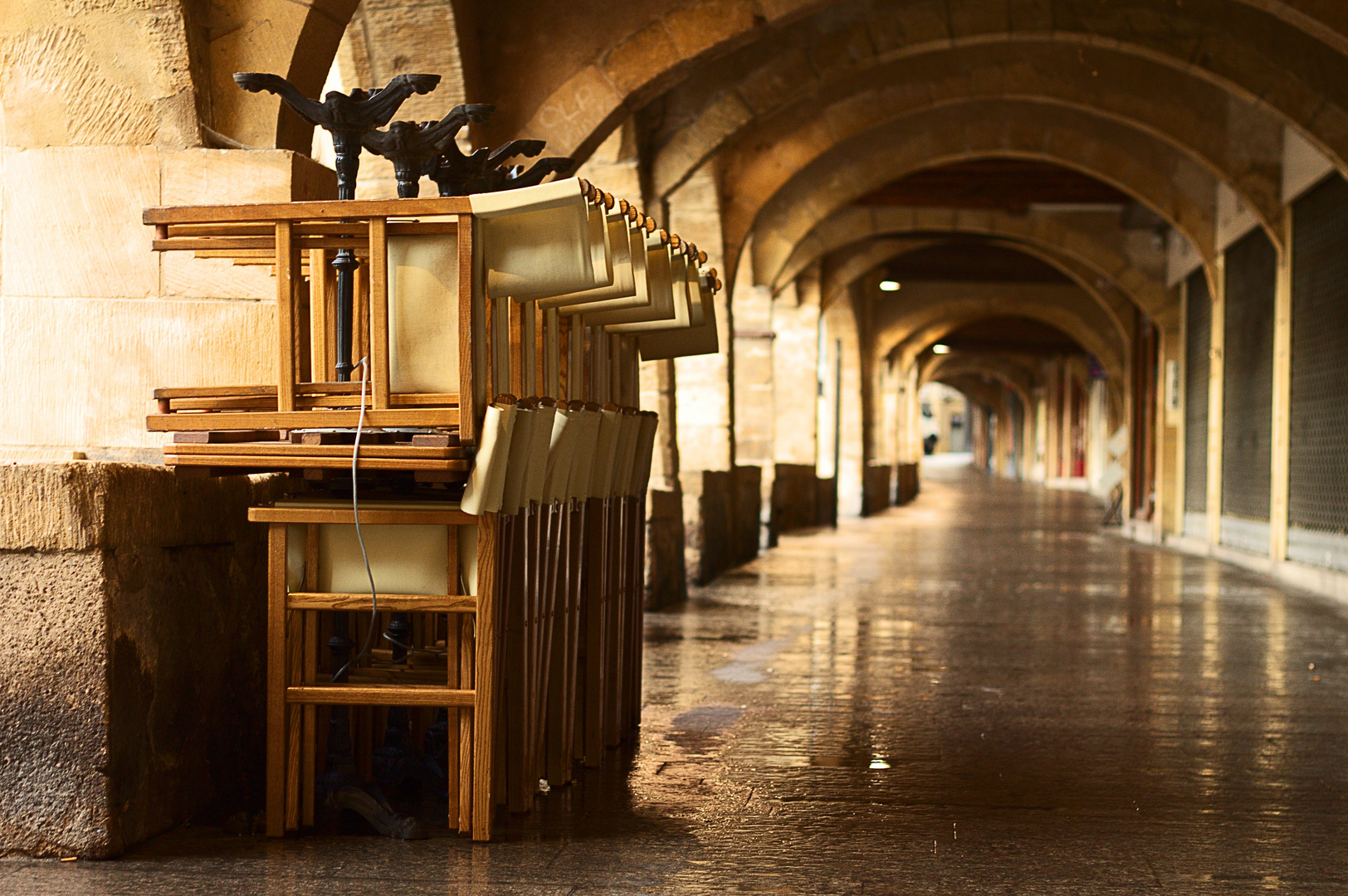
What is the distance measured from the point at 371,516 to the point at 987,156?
→ 409 inches

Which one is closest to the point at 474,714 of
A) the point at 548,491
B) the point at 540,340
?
the point at 548,491

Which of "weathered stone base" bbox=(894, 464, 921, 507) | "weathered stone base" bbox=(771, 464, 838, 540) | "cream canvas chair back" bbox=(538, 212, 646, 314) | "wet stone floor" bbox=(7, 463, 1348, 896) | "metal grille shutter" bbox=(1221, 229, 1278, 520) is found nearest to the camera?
"wet stone floor" bbox=(7, 463, 1348, 896)

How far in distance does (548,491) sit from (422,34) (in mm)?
3751

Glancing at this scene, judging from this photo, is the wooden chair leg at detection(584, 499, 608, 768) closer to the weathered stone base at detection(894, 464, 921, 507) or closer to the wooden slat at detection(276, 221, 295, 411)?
the wooden slat at detection(276, 221, 295, 411)

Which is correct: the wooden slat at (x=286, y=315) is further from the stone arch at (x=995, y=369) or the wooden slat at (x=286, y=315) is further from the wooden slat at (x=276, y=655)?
the stone arch at (x=995, y=369)

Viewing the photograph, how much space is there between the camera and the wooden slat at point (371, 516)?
309 cm

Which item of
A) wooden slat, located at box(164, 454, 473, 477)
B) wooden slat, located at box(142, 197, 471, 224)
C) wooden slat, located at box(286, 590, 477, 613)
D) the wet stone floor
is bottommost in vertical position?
the wet stone floor

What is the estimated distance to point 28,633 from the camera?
3010 mm

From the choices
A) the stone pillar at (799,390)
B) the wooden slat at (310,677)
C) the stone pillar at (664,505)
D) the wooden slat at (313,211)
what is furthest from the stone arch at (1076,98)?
the wooden slat at (310,677)

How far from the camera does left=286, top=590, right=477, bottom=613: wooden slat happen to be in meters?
3.11

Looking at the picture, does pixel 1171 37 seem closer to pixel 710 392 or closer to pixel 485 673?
pixel 710 392

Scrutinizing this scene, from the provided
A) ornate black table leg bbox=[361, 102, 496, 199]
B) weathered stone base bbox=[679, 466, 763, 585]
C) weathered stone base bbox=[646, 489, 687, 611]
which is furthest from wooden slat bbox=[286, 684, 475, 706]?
weathered stone base bbox=[679, 466, 763, 585]

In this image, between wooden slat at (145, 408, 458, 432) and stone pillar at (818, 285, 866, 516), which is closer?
wooden slat at (145, 408, 458, 432)

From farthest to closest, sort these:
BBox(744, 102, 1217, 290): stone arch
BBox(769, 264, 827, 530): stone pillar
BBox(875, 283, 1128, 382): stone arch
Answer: BBox(875, 283, 1128, 382): stone arch
BBox(769, 264, 827, 530): stone pillar
BBox(744, 102, 1217, 290): stone arch
